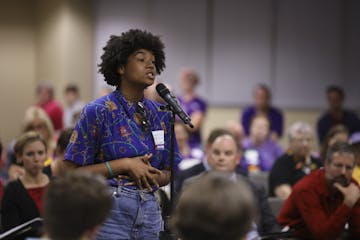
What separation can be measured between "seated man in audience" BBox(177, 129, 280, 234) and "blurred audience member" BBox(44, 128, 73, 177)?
0.84 m

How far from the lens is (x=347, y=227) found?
14.1ft

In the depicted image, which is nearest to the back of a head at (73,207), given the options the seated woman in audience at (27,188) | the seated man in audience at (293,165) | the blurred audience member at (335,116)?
the seated woman in audience at (27,188)

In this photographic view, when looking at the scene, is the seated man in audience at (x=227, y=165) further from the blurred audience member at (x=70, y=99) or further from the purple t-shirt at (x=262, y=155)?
the blurred audience member at (x=70, y=99)

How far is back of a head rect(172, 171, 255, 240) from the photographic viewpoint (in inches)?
74.0

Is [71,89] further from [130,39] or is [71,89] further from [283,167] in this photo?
[130,39]

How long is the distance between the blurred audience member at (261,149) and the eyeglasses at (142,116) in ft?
12.5

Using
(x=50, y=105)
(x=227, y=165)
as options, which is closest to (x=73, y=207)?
(x=227, y=165)

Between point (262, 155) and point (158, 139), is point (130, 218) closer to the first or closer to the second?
point (158, 139)


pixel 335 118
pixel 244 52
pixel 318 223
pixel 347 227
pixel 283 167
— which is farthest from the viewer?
pixel 244 52

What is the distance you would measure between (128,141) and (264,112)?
18.4 ft

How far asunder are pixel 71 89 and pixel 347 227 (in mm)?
5682

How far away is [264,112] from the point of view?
27.4 ft

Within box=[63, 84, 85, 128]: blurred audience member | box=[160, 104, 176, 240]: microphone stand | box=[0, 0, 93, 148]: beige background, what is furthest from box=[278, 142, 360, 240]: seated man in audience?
box=[0, 0, 93, 148]: beige background

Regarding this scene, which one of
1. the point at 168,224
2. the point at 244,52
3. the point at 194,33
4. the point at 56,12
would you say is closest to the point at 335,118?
the point at 244,52
